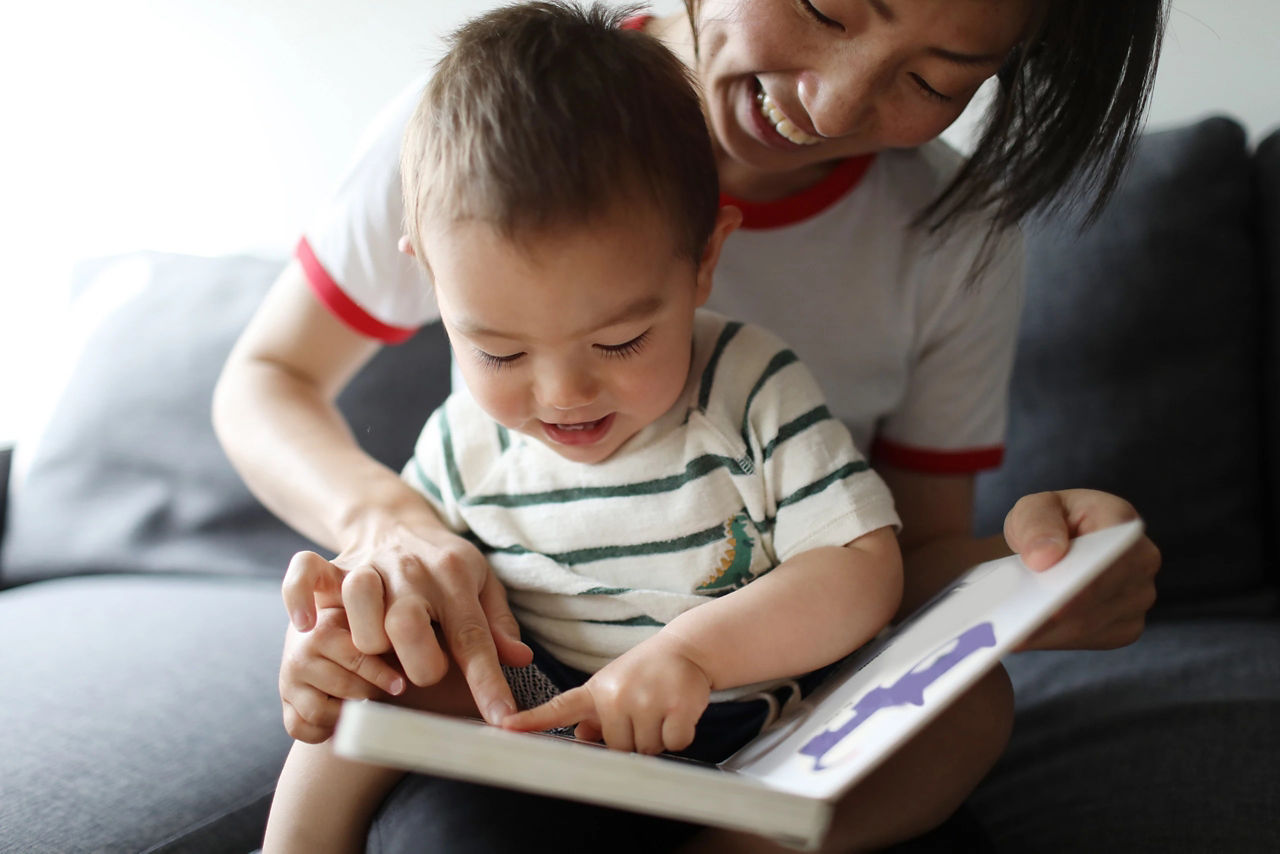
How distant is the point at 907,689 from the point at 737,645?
0.16 meters

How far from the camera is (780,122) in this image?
85cm

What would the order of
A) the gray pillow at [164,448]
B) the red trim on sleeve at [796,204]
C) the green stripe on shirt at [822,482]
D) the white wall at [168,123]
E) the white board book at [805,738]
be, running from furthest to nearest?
the white wall at [168,123], the gray pillow at [164,448], the red trim on sleeve at [796,204], the green stripe on shirt at [822,482], the white board book at [805,738]

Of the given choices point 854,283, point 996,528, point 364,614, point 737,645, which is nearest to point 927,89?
point 854,283

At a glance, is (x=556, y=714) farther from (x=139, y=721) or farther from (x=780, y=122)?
(x=139, y=721)

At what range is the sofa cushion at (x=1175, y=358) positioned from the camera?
1.26 metres

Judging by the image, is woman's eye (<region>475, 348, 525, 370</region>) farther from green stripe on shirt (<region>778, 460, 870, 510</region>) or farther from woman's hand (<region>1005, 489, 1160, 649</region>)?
woman's hand (<region>1005, 489, 1160, 649</region>)

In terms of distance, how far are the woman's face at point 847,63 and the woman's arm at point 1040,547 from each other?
32cm

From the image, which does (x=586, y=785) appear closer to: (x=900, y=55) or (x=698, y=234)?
(x=698, y=234)

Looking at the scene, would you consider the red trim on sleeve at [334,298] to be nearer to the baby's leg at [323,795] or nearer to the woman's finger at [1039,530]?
the baby's leg at [323,795]

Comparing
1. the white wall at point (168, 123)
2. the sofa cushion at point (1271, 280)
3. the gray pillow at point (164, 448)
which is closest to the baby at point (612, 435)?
the gray pillow at point (164, 448)

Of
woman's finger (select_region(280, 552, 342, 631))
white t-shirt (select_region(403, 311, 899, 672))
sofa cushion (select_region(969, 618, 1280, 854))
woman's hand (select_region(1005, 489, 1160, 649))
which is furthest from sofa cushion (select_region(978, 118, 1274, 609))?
woman's finger (select_region(280, 552, 342, 631))

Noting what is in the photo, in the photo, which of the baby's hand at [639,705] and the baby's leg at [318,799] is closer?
the baby's hand at [639,705]

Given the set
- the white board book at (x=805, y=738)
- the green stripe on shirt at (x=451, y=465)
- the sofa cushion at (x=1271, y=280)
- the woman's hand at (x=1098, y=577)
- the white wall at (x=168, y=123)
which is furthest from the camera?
the white wall at (x=168, y=123)

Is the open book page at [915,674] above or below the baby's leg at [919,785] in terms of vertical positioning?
above
